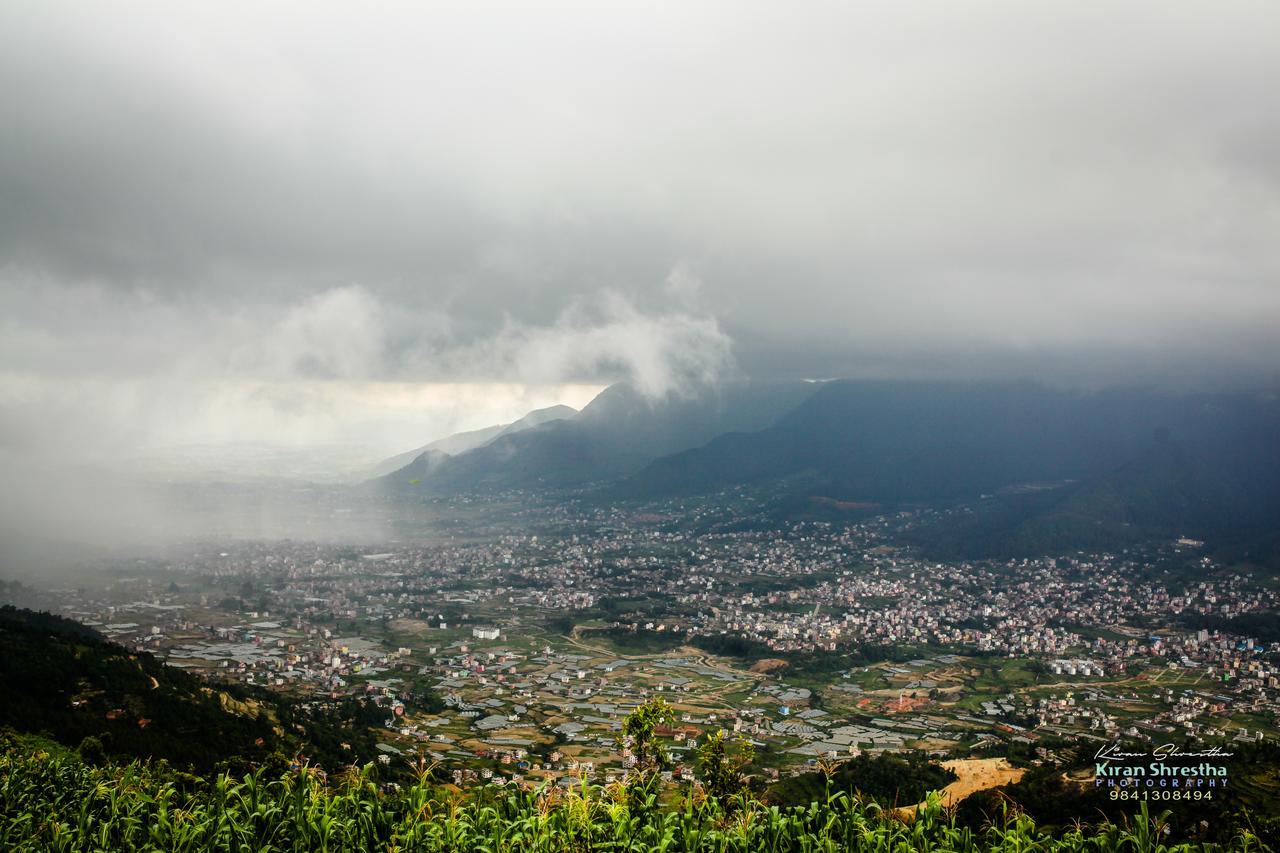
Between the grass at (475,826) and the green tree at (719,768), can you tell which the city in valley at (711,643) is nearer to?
the green tree at (719,768)

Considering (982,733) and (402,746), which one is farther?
(982,733)

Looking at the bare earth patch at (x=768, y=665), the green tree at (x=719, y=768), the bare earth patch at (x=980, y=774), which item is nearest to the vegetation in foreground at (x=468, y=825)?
the green tree at (x=719, y=768)

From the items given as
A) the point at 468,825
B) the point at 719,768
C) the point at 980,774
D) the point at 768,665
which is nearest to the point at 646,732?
the point at 719,768

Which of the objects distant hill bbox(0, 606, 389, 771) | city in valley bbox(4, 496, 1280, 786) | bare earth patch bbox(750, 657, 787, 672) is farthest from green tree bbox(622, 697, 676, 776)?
bare earth patch bbox(750, 657, 787, 672)

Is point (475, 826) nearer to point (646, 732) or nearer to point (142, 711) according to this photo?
point (646, 732)

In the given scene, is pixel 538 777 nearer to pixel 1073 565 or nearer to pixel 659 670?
pixel 659 670

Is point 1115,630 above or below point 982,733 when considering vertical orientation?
below

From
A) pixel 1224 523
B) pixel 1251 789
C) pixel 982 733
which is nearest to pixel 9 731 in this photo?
pixel 1251 789
